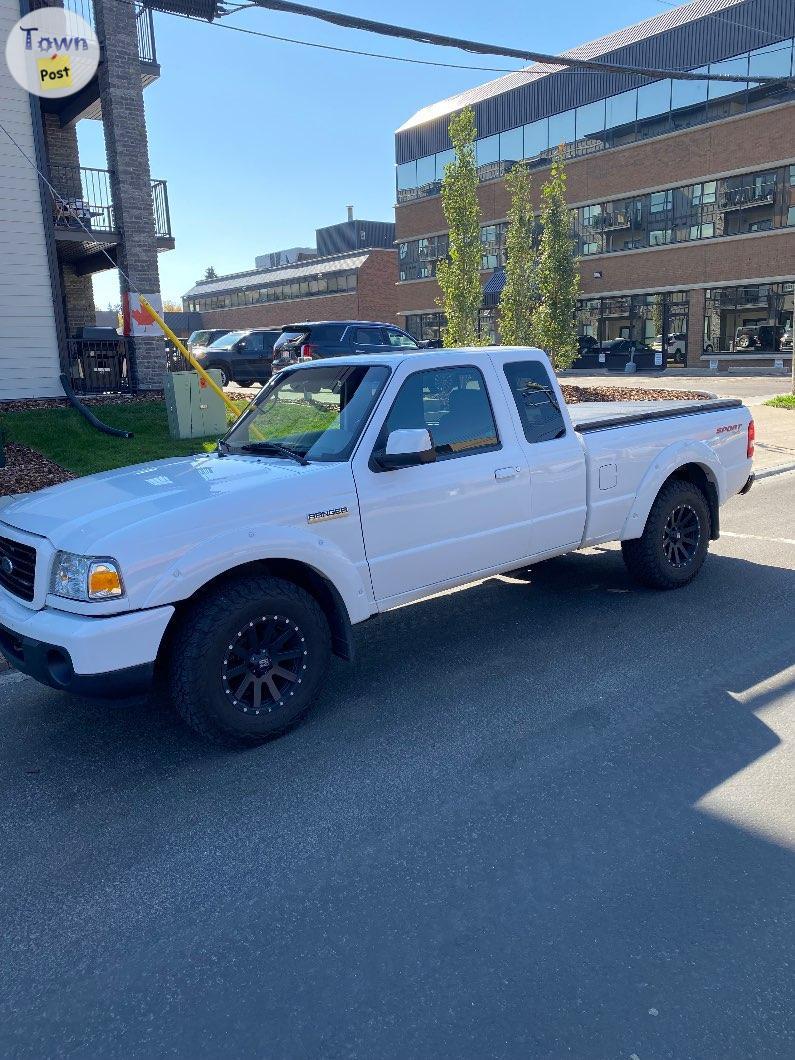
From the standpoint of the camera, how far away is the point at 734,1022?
230 cm

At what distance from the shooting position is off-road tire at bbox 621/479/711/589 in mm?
5973

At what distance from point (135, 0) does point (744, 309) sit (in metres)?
32.1

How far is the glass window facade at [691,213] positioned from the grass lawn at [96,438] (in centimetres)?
2940

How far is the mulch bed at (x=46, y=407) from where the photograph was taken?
9586 mm

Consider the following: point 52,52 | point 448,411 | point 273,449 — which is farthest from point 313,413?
point 52,52

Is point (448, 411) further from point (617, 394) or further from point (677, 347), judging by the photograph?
point (677, 347)

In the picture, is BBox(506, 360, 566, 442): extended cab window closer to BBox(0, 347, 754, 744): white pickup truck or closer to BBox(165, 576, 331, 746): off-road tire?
BBox(0, 347, 754, 744): white pickup truck

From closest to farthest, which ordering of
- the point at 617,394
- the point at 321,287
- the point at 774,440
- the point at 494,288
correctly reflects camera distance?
the point at 774,440, the point at 617,394, the point at 494,288, the point at 321,287

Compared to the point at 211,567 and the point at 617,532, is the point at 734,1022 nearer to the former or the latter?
the point at 211,567

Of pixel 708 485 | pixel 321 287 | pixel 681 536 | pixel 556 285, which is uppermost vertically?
pixel 321 287

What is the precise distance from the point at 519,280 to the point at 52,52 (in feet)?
36.6

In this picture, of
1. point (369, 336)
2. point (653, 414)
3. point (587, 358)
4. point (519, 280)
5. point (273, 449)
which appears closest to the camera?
point (273, 449)

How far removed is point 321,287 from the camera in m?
56.4

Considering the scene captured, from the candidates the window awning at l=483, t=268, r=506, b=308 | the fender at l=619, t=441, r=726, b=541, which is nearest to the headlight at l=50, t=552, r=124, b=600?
the fender at l=619, t=441, r=726, b=541
